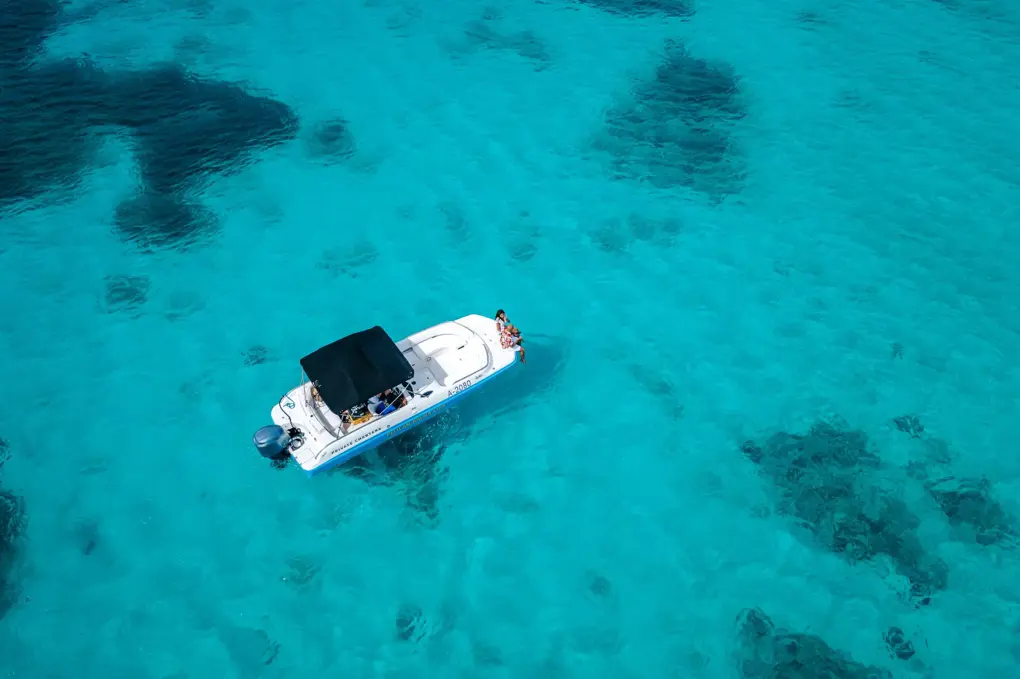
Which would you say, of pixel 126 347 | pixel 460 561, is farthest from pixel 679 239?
pixel 126 347

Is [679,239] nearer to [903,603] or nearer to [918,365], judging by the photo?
[918,365]

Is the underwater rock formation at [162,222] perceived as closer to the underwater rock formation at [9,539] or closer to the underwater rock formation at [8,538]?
the underwater rock formation at [8,538]

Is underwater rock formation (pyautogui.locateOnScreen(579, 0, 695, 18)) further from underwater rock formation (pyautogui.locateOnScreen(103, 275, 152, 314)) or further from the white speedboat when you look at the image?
underwater rock formation (pyautogui.locateOnScreen(103, 275, 152, 314))

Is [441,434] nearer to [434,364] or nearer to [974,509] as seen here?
[434,364]

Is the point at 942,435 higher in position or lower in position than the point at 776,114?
lower

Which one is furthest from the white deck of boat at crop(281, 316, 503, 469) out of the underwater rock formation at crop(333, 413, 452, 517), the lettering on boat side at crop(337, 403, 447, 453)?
the underwater rock formation at crop(333, 413, 452, 517)

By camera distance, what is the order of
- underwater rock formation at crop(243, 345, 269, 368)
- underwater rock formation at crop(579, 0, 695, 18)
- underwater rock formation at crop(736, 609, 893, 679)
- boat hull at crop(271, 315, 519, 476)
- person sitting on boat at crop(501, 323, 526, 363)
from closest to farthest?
underwater rock formation at crop(736, 609, 893, 679), boat hull at crop(271, 315, 519, 476), person sitting on boat at crop(501, 323, 526, 363), underwater rock formation at crop(243, 345, 269, 368), underwater rock formation at crop(579, 0, 695, 18)

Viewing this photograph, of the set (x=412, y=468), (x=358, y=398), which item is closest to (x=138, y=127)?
(x=358, y=398)
